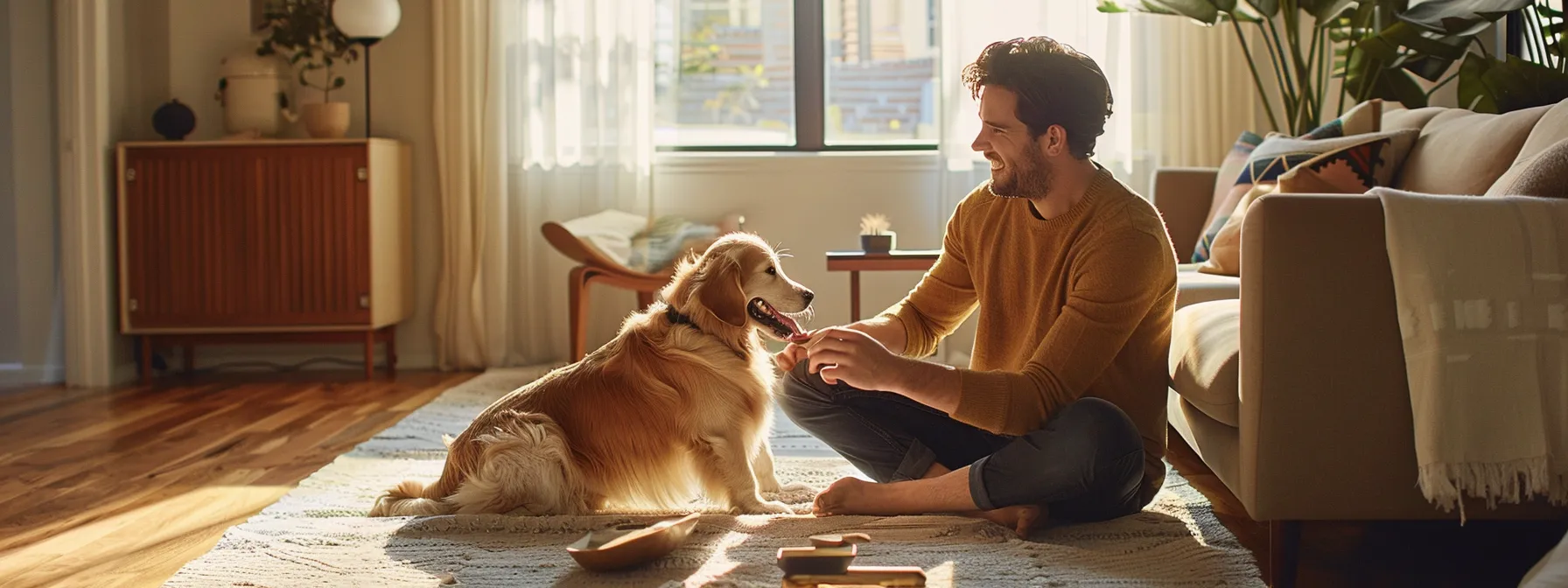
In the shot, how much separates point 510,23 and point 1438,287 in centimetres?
373

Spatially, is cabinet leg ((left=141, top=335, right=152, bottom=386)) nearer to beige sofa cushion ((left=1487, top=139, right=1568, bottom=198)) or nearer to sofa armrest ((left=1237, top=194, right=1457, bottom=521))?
sofa armrest ((left=1237, top=194, right=1457, bottom=521))

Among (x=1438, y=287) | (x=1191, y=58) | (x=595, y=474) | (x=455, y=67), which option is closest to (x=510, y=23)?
(x=455, y=67)

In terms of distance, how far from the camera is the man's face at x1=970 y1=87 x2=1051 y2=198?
1.99 meters

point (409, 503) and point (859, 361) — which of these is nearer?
point (859, 361)

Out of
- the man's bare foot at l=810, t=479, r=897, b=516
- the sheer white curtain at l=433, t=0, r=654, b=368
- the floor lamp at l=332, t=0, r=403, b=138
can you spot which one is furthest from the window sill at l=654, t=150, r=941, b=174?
the man's bare foot at l=810, t=479, r=897, b=516

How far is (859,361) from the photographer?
1804mm

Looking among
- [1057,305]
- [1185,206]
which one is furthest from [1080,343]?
[1185,206]

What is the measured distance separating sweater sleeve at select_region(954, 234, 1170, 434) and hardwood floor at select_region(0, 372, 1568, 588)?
0.43 meters

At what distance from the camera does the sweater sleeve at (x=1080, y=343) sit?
1.88 m

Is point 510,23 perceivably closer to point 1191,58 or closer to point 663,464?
point 1191,58

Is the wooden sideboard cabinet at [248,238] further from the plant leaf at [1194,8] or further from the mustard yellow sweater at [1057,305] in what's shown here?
the mustard yellow sweater at [1057,305]

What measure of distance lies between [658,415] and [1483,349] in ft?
3.97

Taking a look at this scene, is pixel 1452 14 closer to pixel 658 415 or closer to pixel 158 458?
pixel 658 415

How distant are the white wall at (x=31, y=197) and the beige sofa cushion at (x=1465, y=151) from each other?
163 inches
